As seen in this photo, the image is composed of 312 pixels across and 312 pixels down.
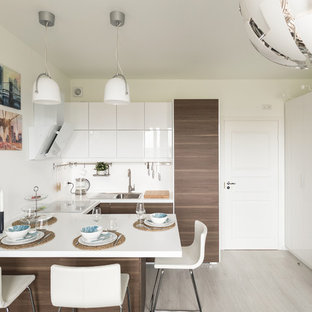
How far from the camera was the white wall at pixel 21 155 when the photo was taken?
233cm

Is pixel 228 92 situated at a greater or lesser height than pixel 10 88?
greater

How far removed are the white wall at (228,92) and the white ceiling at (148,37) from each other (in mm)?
204

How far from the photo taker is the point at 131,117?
3598 millimetres

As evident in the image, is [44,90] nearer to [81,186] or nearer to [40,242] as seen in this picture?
[40,242]

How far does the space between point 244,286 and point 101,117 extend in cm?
280

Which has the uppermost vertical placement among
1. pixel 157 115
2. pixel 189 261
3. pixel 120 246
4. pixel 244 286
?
pixel 157 115

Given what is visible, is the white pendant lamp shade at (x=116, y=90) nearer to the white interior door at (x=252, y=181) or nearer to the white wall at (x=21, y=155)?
the white wall at (x=21, y=155)

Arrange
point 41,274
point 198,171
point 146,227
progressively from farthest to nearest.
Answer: point 198,171
point 146,227
point 41,274

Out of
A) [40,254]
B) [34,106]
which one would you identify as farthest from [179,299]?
[34,106]

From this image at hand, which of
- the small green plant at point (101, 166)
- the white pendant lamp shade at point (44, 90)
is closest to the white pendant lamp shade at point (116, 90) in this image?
the white pendant lamp shade at point (44, 90)

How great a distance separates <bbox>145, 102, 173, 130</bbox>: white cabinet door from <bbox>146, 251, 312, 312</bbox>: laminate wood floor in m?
1.94

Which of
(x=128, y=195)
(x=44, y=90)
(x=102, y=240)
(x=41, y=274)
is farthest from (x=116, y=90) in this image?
(x=128, y=195)

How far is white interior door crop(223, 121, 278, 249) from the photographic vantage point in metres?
3.94

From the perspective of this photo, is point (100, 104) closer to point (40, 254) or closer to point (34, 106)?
point (34, 106)
